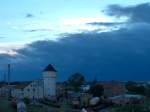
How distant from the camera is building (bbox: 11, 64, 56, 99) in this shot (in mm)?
89056

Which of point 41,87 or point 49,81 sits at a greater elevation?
point 49,81

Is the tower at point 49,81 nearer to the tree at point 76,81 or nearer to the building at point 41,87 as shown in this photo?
the building at point 41,87

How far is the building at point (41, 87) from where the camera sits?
89.1 m

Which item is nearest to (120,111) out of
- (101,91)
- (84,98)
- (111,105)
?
(111,105)

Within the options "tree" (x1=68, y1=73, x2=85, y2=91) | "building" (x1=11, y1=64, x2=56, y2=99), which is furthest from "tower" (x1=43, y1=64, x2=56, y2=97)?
"tree" (x1=68, y1=73, x2=85, y2=91)

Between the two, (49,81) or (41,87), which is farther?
(41,87)

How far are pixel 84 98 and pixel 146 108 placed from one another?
60.5 ft

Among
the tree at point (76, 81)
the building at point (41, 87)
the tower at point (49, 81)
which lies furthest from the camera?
the tree at point (76, 81)

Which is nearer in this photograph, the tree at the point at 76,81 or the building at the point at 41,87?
the building at the point at 41,87

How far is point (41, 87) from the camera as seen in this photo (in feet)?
313

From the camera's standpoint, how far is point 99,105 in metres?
55.2

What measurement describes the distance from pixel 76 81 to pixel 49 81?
1051 cm

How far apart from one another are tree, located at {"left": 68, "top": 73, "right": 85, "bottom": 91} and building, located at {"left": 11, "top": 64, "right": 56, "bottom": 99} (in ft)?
24.0

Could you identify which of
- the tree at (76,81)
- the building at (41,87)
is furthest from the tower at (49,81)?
the tree at (76,81)
